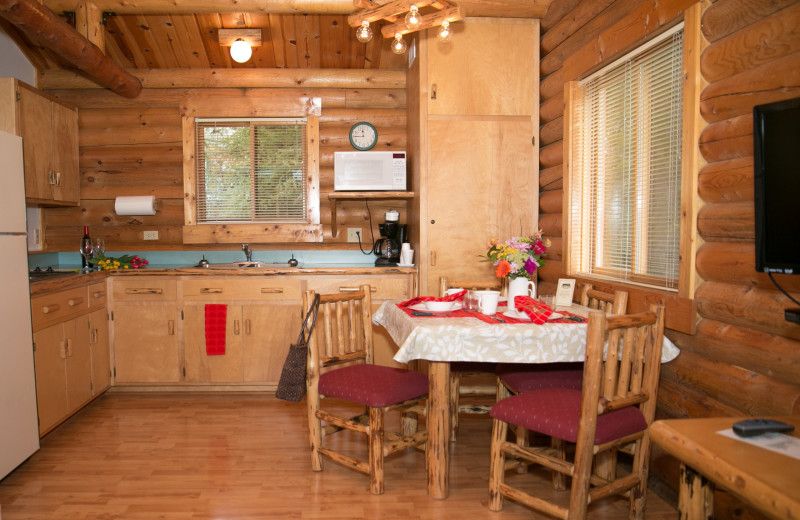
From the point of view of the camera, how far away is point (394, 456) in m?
2.91

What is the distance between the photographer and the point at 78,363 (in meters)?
3.54

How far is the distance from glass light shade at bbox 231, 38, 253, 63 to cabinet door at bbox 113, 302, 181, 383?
1913mm

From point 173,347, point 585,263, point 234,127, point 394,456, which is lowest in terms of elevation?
point 394,456

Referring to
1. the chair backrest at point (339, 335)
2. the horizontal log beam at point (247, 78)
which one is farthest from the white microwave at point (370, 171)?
the chair backrest at point (339, 335)

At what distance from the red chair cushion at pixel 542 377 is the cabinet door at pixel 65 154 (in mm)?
3599

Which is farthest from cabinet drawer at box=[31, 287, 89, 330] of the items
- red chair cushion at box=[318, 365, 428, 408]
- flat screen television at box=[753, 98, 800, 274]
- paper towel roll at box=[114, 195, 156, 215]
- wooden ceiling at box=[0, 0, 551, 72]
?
flat screen television at box=[753, 98, 800, 274]

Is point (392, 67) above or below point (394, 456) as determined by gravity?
above

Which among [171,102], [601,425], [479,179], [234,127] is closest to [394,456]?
[601,425]

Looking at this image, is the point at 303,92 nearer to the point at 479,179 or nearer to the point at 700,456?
the point at 479,179

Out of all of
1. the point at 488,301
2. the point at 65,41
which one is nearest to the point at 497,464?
Result: the point at 488,301

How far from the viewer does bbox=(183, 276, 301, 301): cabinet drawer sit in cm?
405

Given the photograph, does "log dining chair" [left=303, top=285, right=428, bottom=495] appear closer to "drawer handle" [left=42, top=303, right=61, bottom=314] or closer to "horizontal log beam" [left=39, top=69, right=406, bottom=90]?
"drawer handle" [left=42, top=303, right=61, bottom=314]

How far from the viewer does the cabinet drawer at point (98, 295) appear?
12.4ft

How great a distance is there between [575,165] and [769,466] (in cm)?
244
